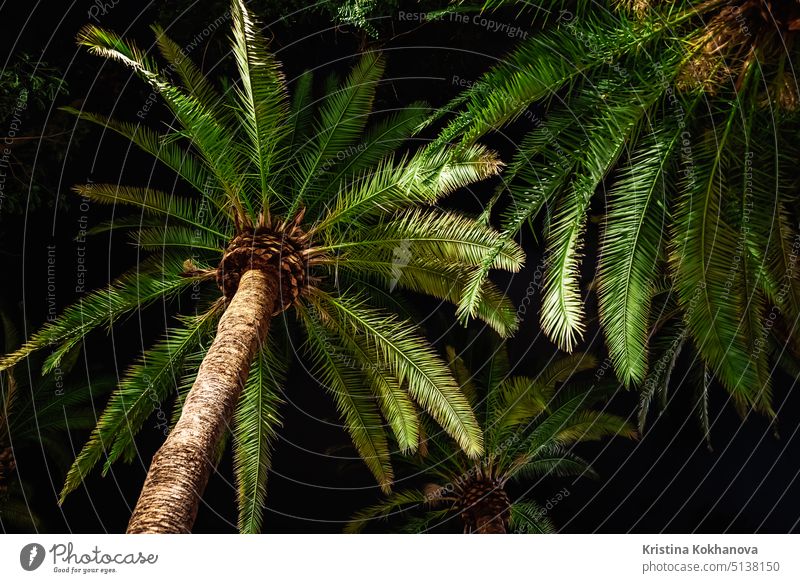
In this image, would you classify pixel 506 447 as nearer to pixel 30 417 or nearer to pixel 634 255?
pixel 634 255

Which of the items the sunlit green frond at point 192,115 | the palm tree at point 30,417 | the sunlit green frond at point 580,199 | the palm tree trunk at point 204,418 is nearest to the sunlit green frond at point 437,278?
the palm tree trunk at point 204,418

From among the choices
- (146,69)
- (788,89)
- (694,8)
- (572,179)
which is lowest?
(572,179)

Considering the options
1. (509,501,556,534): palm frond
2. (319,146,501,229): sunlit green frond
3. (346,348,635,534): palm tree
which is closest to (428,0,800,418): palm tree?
(319,146,501,229): sunlit green frond

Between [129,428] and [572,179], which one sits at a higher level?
[572,179]

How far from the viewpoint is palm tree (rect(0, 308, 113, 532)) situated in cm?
1166

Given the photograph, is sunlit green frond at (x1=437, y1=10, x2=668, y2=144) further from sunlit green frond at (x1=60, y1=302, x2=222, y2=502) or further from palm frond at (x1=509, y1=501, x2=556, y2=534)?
palm frond at (x1=509, y1=501, x2=556, y2=534)

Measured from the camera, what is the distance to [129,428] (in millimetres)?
8531

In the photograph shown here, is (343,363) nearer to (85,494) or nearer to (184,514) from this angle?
(184,514)

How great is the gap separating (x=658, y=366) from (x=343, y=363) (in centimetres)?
504

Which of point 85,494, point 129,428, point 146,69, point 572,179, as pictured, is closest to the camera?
point 572,179

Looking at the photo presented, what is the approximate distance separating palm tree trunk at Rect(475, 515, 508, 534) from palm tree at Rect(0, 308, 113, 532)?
632 cm

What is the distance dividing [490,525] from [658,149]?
7.45 metres
